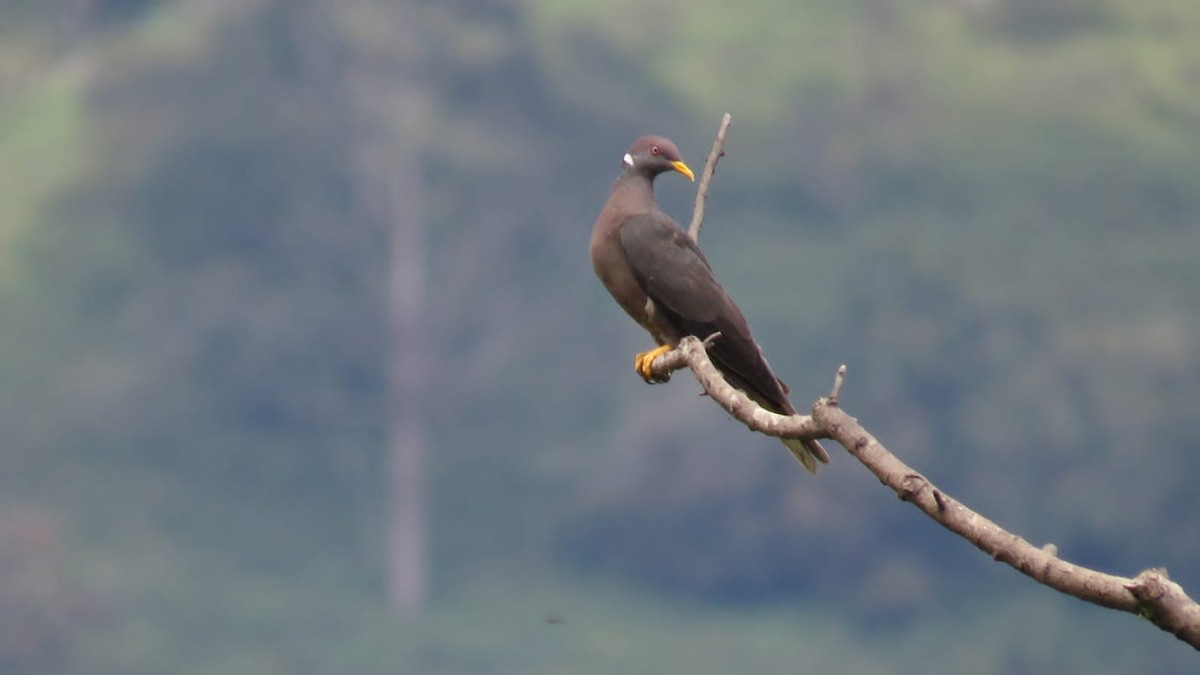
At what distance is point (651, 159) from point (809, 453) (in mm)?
2315

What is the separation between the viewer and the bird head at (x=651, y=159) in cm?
909

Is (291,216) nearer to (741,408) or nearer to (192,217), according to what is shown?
(192,217)

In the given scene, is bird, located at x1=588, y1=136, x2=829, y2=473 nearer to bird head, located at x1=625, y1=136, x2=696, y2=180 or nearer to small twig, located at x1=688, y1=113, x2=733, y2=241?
bird head, located at x1=625, y1=136, x2=696, y2=180

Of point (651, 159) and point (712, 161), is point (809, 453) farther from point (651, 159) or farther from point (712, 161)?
point (651, 159)

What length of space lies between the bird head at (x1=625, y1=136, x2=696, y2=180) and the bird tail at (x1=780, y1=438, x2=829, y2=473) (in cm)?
214

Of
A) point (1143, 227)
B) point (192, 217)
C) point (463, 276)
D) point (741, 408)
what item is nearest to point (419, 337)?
point (463, 276)

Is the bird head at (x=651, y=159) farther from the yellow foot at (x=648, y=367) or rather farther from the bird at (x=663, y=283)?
the yellow foot at (x=648, y=367)

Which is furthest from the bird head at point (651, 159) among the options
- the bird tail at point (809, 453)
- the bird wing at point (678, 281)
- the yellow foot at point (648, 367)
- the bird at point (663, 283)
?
the bird tail at point (809, 453)

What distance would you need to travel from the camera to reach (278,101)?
5072cm

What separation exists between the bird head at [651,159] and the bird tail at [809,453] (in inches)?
84.1

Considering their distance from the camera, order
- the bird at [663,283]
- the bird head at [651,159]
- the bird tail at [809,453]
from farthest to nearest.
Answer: the bird head at [651,159], the bird at [663,283], the bird tail at [809,453]

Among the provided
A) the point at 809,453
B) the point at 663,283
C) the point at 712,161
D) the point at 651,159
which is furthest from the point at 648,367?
the point at 651,159

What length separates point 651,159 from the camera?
908 cm

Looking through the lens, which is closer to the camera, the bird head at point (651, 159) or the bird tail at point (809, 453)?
the bird tail at point (809, 453)
